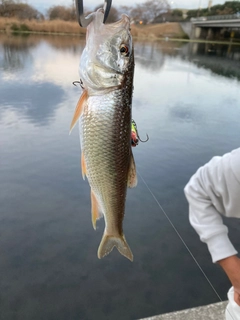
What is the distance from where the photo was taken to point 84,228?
384 cm

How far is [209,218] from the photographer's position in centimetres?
130

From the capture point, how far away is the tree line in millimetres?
32250

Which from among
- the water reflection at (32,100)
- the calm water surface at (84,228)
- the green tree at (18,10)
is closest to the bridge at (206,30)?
the green tree at (18,10)

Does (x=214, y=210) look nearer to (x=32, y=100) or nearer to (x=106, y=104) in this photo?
(x=106, y=104)

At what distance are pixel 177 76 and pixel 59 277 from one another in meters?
14.3

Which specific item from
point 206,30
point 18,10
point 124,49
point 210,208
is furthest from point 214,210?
point 206,30

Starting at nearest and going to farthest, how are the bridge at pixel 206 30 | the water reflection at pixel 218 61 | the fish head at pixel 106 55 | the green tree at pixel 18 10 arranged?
the fish head at pixel 106 55, the water reflection at pixel 218 61, the green tree at pixel 18 10, the bridge at pixel 206 30

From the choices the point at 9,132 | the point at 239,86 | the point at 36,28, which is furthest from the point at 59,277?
the point at 36,28

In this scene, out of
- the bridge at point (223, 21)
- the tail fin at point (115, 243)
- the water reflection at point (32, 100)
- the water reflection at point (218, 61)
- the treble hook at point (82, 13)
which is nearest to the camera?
the treble hook at point (82, 13)

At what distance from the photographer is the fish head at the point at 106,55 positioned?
1.06m

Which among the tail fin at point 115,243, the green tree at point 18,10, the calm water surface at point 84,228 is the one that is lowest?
the calm water surface at point 84,228

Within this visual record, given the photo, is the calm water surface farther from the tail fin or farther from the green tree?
the green tree

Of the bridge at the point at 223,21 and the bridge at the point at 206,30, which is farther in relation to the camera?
the bridge at the point at 206,30

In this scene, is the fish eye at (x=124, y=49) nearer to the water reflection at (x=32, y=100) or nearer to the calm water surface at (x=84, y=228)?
the calm water surface at (x=84, y=228)
